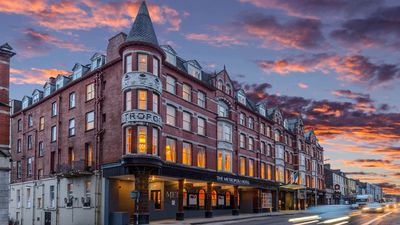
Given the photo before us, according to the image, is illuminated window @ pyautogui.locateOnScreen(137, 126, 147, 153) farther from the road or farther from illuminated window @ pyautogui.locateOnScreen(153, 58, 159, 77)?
the road

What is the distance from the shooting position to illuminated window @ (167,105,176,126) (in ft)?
143

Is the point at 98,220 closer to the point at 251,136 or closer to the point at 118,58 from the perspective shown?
the point at 118,58

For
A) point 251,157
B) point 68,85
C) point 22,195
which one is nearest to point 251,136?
point 251,157

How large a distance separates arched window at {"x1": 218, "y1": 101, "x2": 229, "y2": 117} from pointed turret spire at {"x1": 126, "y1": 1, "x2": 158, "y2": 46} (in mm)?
15249

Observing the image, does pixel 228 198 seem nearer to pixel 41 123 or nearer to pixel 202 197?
pixel 202 197

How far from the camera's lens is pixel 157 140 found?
130ft

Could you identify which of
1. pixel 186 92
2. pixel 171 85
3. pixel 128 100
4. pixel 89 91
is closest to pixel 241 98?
pixel 186 92

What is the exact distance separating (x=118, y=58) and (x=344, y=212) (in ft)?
104

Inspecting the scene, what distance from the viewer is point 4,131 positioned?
102 feet

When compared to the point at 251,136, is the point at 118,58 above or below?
above

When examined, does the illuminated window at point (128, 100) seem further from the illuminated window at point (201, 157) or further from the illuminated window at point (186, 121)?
the illuminated window at point (201, 157)

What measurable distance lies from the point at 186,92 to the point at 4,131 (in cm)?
2011

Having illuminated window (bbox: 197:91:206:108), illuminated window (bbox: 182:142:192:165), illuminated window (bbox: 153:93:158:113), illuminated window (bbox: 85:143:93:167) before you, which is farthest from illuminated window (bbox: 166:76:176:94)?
illuminated window (bbox: 85:143:93:167)

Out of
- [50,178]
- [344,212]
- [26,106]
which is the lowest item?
[344,212]
